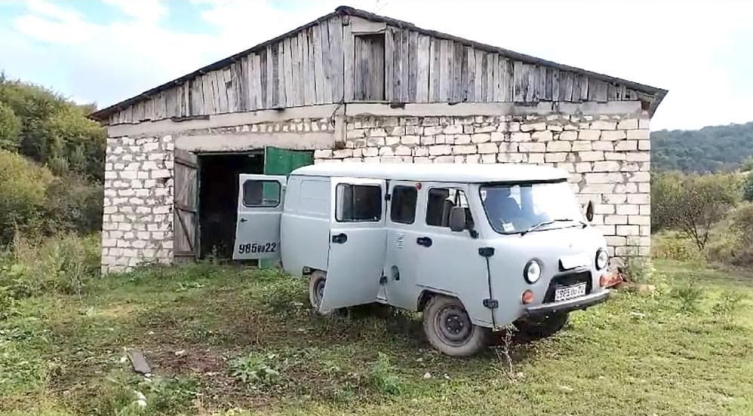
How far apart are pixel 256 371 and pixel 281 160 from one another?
6.30 m

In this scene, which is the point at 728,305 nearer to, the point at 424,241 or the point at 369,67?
the point at 424,241

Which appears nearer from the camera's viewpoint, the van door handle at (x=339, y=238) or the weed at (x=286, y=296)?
the van door handle at (x=339, y=238)

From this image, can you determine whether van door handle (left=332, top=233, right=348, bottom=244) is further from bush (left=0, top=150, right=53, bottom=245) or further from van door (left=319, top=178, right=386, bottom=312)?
bush (left=0, top=150, right=53, bottom=245)

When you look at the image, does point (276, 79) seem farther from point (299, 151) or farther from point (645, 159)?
point (645, 159)

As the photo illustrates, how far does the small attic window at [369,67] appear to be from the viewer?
11.4 metres

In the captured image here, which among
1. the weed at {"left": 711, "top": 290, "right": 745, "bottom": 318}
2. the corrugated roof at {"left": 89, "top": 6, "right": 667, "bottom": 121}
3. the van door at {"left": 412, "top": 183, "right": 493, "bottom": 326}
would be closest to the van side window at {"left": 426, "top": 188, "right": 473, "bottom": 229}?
the van door at {"left": 412, "top": 183, "right": 493, "bottom": 326}

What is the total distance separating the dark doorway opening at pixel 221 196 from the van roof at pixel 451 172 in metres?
A: 7.84

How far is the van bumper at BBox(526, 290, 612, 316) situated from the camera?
5648mm

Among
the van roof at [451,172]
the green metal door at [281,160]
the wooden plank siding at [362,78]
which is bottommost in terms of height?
the van roof at [451,172]

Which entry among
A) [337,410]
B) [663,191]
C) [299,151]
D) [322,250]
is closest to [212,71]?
[299,151]

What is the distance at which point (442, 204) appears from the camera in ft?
20.7

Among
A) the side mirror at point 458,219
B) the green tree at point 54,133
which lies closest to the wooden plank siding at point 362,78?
the side mirror at point 458,219

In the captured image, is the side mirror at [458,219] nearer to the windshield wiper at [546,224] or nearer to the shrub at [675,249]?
the windshield wiper at [546,224]

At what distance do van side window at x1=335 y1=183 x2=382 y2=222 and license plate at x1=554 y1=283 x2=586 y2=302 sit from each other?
2.00 m
